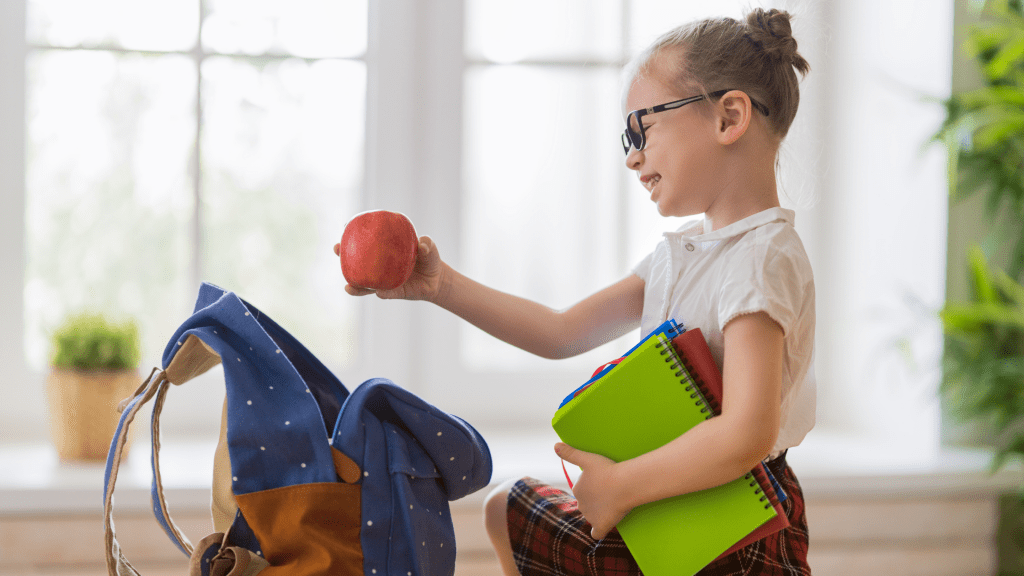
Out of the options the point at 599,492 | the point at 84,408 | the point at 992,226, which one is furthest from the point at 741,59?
the point at 84,408

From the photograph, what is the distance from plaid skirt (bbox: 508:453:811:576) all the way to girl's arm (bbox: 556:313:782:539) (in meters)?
0.10

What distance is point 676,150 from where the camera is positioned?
0.81 m

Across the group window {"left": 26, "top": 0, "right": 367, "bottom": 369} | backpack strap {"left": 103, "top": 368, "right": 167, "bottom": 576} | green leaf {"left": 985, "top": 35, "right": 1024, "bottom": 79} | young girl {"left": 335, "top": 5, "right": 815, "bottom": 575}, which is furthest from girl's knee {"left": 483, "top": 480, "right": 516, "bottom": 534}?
green leaf {"left": 985, "top": 35, "right": 1024, "bottom": 79}

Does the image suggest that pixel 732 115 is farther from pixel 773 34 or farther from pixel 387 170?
pixel 387 170

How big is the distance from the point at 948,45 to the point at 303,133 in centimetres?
126

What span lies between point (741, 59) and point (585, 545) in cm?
51

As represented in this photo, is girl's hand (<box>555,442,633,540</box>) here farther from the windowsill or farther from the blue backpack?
the windowsill

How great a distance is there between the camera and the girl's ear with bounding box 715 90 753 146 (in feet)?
2.56

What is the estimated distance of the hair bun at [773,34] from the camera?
80 centimetres

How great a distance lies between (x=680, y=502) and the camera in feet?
2.40

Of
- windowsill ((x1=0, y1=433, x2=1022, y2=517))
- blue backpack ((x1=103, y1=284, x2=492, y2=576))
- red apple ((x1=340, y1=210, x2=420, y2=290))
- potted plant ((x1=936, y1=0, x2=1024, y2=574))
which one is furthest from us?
potted plant ((x1=936, y1=0, x2=1024, y2=574))

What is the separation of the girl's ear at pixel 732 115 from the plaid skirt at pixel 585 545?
34 cm

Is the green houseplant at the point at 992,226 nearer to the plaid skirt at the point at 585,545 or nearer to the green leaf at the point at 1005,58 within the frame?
the green leaf at the point at 1005,58

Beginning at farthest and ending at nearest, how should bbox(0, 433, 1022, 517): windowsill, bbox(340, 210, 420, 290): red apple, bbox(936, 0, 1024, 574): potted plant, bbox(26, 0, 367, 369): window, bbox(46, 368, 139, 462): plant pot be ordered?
bbox(26, 0, 367, 369): window
bbox(936, 0, 1024, 574): potted plant
bbox(46, 368, 139, 462): plant pot
bbox(0, 433, 1022, 517): windowsill
bbox(340, 210, 420, 290): red apple
